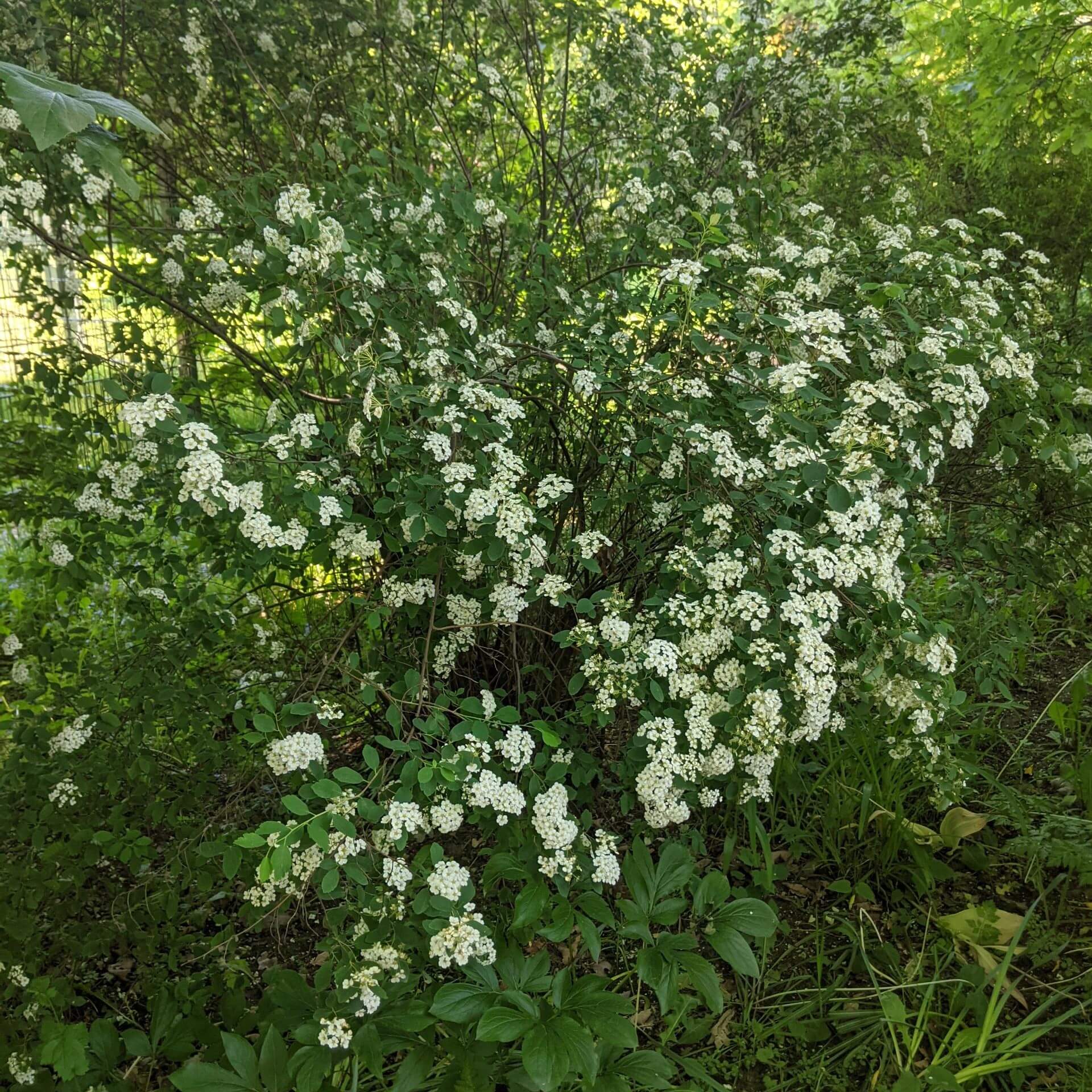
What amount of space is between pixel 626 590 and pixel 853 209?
9.08 feet

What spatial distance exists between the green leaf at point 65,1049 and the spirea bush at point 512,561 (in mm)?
11

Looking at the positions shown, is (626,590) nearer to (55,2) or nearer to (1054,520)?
(1054,520)

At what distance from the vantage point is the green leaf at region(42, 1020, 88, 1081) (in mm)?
1519

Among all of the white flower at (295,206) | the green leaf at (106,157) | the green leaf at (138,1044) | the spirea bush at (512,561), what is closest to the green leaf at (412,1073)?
the spirea bush at (512,561)

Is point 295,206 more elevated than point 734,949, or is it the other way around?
point 295,206

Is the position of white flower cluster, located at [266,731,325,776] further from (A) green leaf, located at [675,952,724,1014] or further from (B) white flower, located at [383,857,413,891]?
(A) green leaf, located at [675,952,724,1014]

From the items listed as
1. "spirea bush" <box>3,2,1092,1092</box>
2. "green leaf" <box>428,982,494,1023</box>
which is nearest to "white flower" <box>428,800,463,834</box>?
"spirea bush" <box>3,2,1092,1092</box>

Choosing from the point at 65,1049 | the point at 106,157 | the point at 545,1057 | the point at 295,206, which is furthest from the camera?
the point at 295,206

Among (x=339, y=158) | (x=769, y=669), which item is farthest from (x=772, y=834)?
(x=339, y=158)

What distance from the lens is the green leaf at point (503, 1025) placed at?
4.29 feet

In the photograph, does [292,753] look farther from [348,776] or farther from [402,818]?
[402,818]

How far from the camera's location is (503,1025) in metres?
1.33

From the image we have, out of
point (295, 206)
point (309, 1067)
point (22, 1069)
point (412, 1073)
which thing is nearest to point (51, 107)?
point (295, 206)

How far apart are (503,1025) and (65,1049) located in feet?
3.01
